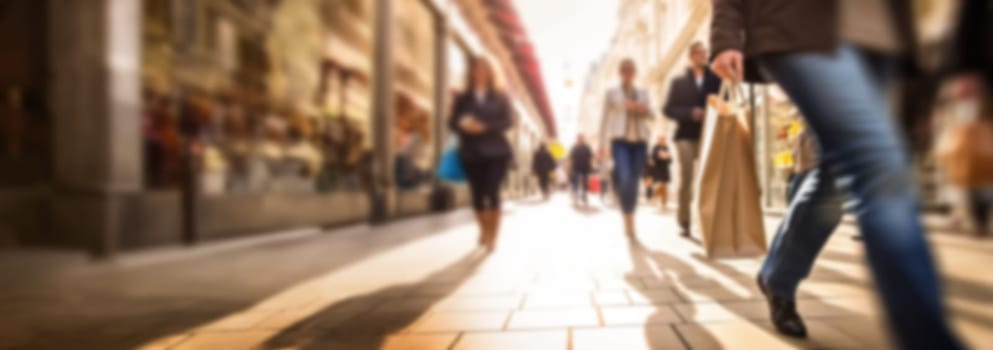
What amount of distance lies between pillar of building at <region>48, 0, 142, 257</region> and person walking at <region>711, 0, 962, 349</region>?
5.51 metres

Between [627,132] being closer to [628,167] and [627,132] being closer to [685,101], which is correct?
[628,167]

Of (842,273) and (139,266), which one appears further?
(139,266)

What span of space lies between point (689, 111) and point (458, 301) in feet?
9.79

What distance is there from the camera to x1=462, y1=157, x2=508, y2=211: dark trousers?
5.48m

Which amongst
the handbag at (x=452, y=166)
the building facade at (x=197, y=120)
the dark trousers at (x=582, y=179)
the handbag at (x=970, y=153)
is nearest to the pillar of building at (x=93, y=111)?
the building facade at (x=197, y=120)

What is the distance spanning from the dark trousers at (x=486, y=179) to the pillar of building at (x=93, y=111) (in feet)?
10.1

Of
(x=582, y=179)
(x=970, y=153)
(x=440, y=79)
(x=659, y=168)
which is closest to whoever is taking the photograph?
(x=970, y=153)

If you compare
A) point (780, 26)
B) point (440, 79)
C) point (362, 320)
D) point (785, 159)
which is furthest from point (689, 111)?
point (440, 79)

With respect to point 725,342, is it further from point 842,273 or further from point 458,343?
point 842,273

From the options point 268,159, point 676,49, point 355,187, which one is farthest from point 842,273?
point 355,187

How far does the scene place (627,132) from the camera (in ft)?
18.7

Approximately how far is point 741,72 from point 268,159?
720 cm

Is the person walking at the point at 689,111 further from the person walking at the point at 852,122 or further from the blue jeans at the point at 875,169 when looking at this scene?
the blue jeans at the point at 875,169

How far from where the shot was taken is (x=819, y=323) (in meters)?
2.35
